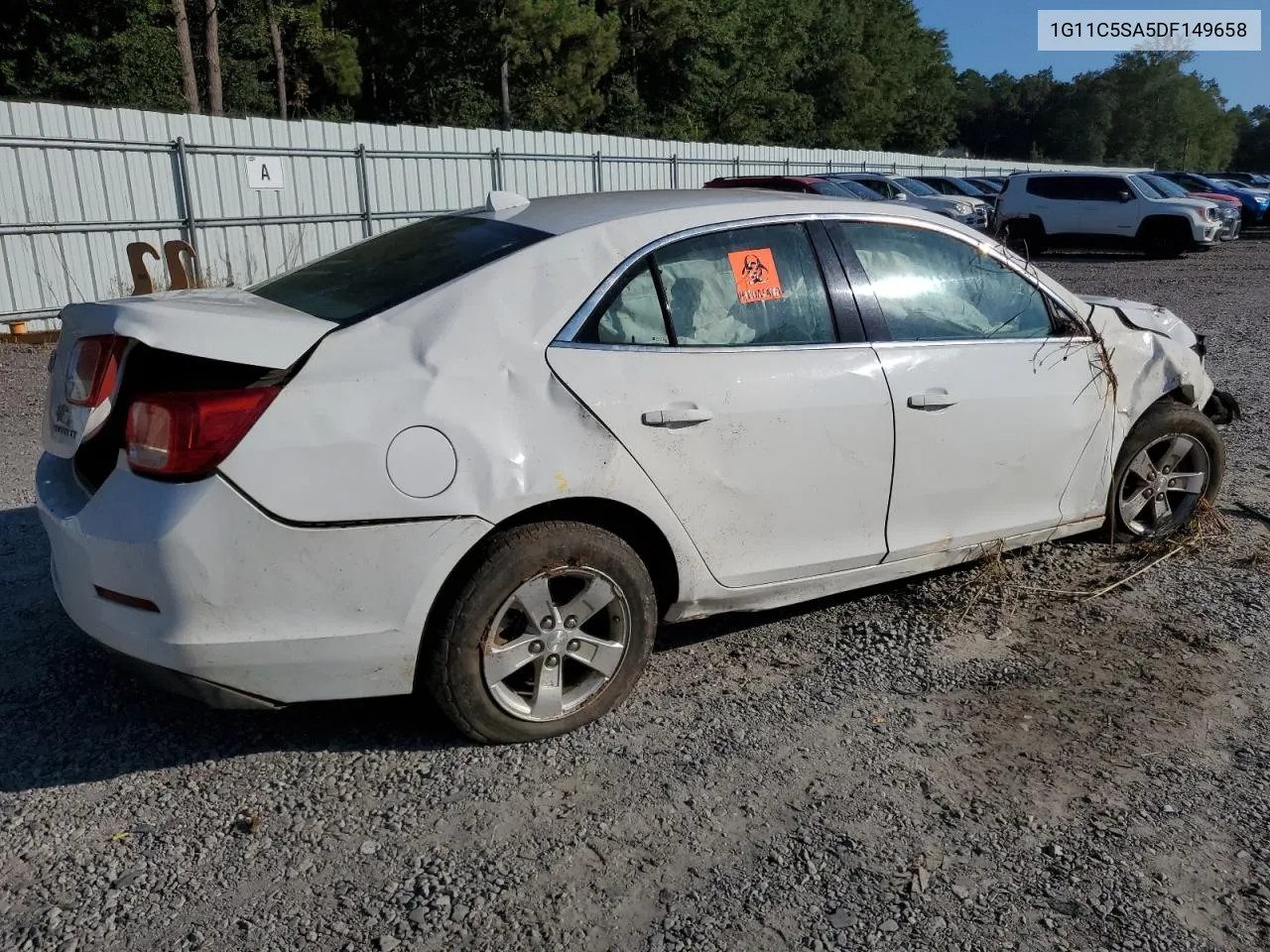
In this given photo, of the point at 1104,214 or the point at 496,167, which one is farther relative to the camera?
the point at 1104,214

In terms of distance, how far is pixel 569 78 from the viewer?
4119 centimetres

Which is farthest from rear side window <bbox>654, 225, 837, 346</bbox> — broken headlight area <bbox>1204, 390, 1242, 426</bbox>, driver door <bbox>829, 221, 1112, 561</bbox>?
broken headlight area <bbox>1204, 390, 1242, 426</bbox>

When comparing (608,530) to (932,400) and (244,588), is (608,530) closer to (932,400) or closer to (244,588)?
(244,588)

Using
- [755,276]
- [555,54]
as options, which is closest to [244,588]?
[755,276]

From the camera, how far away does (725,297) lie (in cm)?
350

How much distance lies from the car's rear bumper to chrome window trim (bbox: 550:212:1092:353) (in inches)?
27.6

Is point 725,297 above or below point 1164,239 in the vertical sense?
above

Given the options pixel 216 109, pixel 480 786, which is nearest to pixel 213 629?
pixel 480 786

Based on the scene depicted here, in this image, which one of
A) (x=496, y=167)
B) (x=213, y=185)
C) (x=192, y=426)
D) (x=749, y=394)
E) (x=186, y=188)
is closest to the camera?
(x=192, y=426)

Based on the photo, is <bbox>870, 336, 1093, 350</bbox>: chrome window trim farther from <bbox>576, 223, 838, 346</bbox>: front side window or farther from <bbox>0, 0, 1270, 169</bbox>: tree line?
<bbox>0, 0, 1270, 169</bbox>: tree line

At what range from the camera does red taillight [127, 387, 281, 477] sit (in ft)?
8.82

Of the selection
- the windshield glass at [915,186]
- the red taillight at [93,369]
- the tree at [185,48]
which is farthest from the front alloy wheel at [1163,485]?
the tree at [185,48]

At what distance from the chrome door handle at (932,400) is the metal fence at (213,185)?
6.44m

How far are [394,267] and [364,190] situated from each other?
12.7 meters
